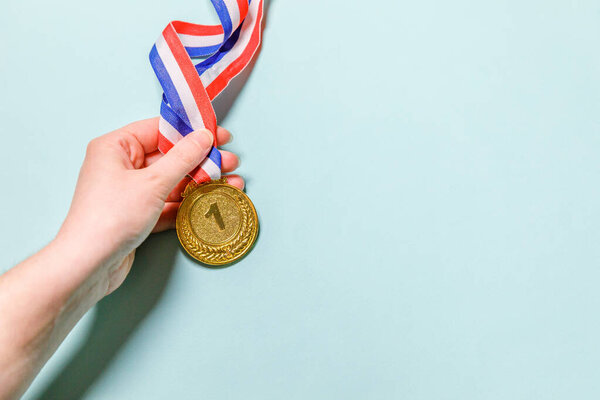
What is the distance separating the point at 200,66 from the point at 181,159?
0.26 m

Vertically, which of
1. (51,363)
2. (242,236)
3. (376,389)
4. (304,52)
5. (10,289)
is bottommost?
(376,389)

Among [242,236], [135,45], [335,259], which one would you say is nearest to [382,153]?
[335,259]

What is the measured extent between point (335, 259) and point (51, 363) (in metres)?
0.67

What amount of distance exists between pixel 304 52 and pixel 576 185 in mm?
712

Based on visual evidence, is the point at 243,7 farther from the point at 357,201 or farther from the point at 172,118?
the point at 357,201

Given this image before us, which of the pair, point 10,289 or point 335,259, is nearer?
point 10,289

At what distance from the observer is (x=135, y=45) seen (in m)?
1.24

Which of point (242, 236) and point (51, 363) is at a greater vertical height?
point (242, 236)

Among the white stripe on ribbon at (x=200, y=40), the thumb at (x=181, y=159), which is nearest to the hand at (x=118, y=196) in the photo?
the thumb at (x=181, y=159)

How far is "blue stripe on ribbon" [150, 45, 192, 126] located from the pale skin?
0.07 meters

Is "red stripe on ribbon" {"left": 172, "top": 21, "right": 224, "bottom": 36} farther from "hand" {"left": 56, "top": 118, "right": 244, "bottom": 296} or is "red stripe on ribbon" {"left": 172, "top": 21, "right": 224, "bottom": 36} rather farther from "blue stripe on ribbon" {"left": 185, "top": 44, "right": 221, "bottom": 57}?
"hand" {"left": 56, "top": 118, "right": 244, "bottom": 296}

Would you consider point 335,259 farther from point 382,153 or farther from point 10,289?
point 10,289

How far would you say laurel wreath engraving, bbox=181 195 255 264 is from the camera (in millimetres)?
1159

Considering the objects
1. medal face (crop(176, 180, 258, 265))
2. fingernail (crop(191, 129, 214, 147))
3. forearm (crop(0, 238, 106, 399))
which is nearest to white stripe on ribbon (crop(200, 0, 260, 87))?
fingernail (crop(191, 129, 214, 147))
